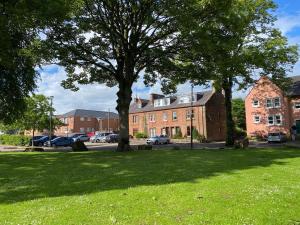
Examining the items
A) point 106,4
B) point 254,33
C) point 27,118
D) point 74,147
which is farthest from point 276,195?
point 27,118

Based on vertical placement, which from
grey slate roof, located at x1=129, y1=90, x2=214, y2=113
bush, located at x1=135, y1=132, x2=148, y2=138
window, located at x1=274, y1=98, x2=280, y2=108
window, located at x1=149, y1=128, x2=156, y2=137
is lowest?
bush, located at x1=135, y1=132, x2=148, y2=138

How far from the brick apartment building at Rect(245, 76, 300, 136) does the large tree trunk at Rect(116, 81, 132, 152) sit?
98.7 ft

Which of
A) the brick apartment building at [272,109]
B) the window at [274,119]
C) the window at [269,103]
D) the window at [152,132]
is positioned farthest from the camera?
the window at [152,132]

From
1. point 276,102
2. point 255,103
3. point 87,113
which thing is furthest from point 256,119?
point 87,113

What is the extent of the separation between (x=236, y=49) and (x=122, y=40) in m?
12.3

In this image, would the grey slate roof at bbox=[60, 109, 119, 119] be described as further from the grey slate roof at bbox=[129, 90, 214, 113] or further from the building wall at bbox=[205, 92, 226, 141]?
the building wall at bbox=[205, 92, 226, 141]

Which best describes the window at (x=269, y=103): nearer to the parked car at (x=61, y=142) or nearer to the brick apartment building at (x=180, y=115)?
the brick apartment building at (x=180, y=115)

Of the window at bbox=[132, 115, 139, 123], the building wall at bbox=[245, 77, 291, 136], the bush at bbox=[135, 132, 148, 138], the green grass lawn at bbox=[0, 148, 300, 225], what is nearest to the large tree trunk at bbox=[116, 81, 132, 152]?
the green grass lawn at bbox=[0, 148, 300, 225]

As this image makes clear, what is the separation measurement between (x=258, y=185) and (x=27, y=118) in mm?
50844

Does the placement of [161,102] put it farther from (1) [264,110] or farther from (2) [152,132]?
(1) [264,110]

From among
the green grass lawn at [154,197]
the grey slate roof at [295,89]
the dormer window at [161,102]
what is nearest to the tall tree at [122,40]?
the green grass lawn at [154,197]

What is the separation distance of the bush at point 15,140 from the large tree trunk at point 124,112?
35376mm

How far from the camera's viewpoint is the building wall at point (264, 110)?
5950 cm

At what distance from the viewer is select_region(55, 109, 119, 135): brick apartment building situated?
106m
